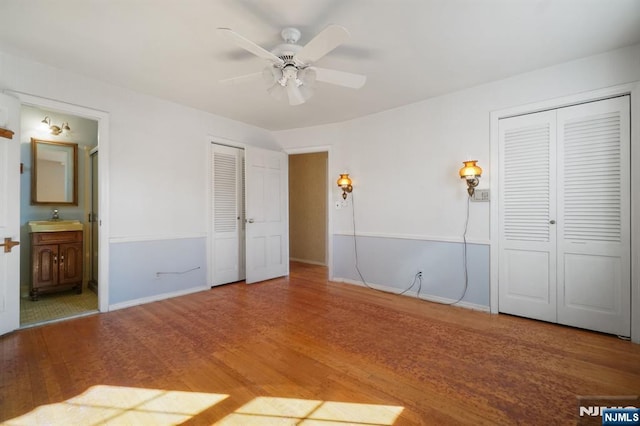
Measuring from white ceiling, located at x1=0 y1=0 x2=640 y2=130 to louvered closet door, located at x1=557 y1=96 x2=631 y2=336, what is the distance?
0.66 metres

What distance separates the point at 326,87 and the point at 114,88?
245cm

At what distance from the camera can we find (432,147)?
144 inches

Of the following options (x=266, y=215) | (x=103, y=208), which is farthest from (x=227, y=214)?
(x=103, y=208)

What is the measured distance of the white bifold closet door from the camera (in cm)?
258

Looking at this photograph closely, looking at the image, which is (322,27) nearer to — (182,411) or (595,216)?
(182,411)

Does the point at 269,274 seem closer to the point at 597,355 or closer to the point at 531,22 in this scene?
the point at 597,355

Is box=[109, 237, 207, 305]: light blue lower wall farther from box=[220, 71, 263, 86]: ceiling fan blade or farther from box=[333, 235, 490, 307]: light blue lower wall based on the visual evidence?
box=[220, 71, 263, 86]: ceiling fan blade

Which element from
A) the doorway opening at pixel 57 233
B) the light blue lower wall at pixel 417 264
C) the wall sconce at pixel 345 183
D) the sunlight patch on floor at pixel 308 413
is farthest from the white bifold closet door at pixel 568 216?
the doorway opening at pixel 57 233

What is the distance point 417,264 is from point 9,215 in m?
4.37

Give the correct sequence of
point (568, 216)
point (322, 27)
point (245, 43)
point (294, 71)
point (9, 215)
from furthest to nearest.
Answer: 1. point (568, 216)
2. point (9, 215)
3. point (294, 71)
4. point (322, 27)
5. point (245, 43)

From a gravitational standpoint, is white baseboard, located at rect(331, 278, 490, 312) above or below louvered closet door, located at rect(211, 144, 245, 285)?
below

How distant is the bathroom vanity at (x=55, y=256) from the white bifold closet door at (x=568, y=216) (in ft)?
17.7

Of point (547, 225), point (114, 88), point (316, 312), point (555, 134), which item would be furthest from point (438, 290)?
point (114, 88)
